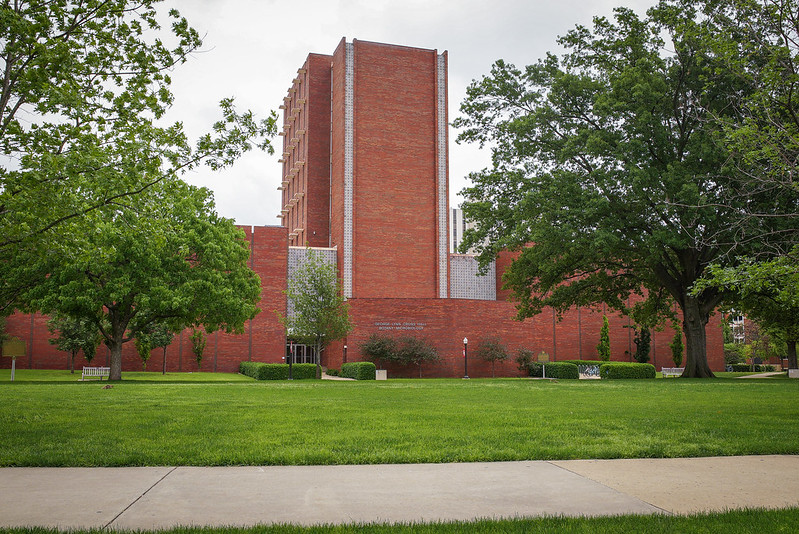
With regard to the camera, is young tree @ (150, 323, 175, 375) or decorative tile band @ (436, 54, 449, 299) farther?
decorative tile band @ (436, 54, 449, 299)

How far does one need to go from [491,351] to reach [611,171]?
66.2 ft

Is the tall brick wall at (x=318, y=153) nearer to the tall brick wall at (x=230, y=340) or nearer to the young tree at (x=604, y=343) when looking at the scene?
the tall brick wall at (x=230, y=340)

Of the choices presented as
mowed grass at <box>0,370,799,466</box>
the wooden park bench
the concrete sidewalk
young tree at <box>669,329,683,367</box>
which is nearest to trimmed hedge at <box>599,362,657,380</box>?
young tree at <box>669,329,683,367</box>

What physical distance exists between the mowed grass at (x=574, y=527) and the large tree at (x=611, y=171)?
21.6 metres

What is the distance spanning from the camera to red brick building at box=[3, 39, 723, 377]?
52375 mm

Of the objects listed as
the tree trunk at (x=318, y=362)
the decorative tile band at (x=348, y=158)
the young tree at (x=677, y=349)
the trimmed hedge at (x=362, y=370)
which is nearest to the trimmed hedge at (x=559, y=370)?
the trimmed hedge at (x=362, y=370)

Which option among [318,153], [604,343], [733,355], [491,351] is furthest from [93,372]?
[733,355]

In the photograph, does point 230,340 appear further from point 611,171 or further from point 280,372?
point 611,171

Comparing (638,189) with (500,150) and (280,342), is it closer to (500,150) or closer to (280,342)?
(500,150)

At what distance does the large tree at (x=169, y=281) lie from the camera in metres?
30.1

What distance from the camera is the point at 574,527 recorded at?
15.2 feet

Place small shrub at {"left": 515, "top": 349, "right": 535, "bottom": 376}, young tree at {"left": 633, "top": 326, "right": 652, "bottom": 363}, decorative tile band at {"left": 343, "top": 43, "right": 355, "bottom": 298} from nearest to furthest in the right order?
1. small shrub at {"left": 515, "top": 349, "right": 535, "bottom": 376}
2. young tree at {"left": 633, "top": 326, "right": 652, "bottom": 363}
3. decorative tile band at {"left": 343, "top": 43, "right": 355, "bottom": 298}

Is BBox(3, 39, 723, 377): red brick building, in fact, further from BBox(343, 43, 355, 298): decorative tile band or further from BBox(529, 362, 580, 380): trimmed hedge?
BBox(529, 362, 580, 380): trimmed hedge

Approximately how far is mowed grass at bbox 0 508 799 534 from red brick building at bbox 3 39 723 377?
4548 centimetres
